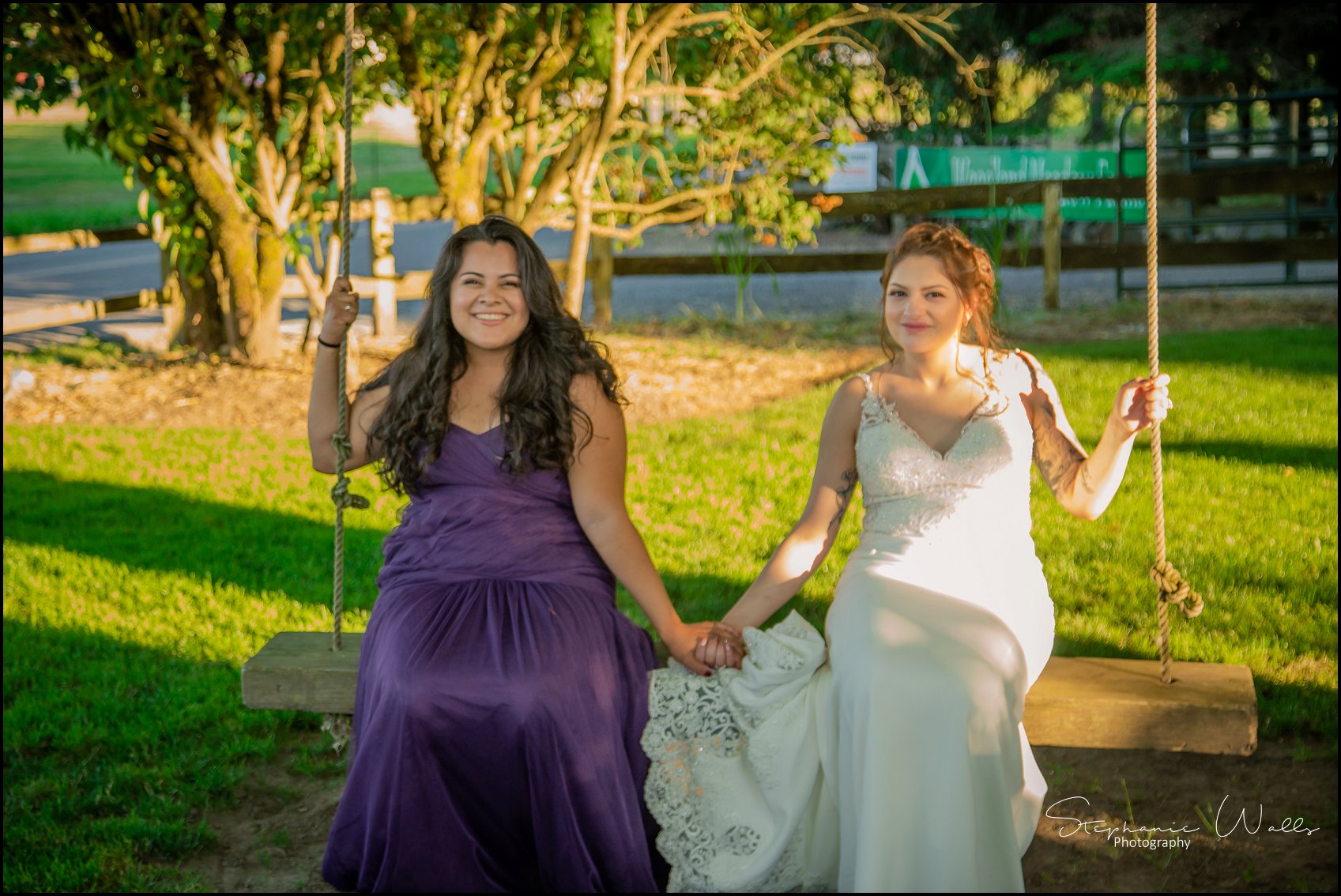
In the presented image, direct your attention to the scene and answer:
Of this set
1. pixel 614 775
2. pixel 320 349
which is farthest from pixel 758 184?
pixel 614 775

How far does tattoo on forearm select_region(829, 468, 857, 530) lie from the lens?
10.1 ft

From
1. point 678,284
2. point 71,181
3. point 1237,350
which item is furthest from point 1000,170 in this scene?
point 71,181

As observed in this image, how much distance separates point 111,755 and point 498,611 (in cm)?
162

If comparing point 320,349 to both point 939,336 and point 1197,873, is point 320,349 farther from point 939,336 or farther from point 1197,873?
point 1197,873

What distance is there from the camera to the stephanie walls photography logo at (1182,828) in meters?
3.14

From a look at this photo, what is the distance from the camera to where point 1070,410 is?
22.4 ft

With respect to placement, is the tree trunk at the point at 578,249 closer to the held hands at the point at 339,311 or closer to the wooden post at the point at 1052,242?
the wooden post at the point at 1052,242

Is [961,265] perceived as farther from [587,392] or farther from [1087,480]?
[587,392]

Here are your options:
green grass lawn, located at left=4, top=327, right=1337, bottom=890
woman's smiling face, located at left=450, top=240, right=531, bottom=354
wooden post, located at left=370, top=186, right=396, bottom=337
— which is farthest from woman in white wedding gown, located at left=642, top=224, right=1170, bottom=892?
wooden post, located at left=370, top=186, right=396, bottom=337

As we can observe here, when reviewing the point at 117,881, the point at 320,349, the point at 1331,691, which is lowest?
the point at 117,881

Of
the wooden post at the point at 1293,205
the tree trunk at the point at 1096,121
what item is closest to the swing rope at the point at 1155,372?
the wooden post at the point at 1293,205

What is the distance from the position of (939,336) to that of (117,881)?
2.32m

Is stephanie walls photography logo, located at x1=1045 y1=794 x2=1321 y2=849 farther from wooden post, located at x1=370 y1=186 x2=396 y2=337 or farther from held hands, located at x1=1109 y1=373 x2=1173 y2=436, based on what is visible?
wooden post, located at x1=370 y1=186 x2=396 y2=337

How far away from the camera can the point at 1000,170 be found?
1253cm
